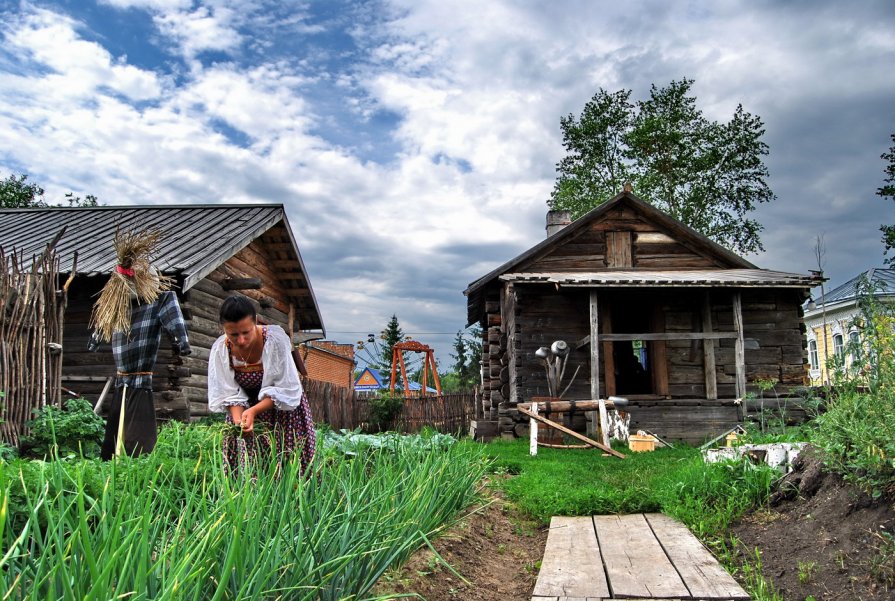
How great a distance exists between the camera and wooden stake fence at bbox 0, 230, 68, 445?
23.5 feet

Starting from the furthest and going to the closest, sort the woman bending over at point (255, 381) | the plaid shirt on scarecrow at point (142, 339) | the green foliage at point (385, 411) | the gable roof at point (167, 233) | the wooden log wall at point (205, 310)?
the green foliage at point (385, 411) → the wooden log wall at point (205, 310) → the gable roof at point (167, 233) → the plaid shirt on scarecrow at point (142, 339) → the woman bending over at point (255, 381)

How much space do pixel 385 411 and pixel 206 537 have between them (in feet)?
52.9

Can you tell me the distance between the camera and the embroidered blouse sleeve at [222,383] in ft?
13.0

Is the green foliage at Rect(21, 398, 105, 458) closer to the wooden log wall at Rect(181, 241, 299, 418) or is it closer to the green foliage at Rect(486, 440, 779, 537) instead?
the wooden log wall at Rect(181, 241, 299, 418)

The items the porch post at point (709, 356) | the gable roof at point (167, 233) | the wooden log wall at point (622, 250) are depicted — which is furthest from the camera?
the wooden log wall at point (622, 250)

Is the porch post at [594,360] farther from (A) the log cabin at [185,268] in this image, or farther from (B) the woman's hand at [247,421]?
(B) the woman's hand at [247,421]

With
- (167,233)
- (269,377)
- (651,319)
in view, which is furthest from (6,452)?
(651,319)

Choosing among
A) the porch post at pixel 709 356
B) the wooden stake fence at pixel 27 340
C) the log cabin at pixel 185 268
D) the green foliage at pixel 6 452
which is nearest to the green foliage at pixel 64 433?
the wooden stake fence at pixel 27 340

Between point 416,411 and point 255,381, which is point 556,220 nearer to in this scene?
point 416,411

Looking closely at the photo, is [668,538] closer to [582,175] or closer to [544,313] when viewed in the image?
[544,313]

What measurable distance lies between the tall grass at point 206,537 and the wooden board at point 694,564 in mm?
1311

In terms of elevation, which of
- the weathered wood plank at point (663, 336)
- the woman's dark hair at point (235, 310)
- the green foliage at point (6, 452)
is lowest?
the green foliage at point (6, 452)

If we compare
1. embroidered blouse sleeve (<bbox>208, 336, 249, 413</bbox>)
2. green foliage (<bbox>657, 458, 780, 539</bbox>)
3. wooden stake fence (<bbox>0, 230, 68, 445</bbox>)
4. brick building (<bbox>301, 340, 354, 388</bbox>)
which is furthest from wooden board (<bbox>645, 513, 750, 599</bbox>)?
brick building (<bbox>301, 340, 354, 388</bbox>)

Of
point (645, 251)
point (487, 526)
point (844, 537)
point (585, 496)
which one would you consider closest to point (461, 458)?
point (487, 526)
